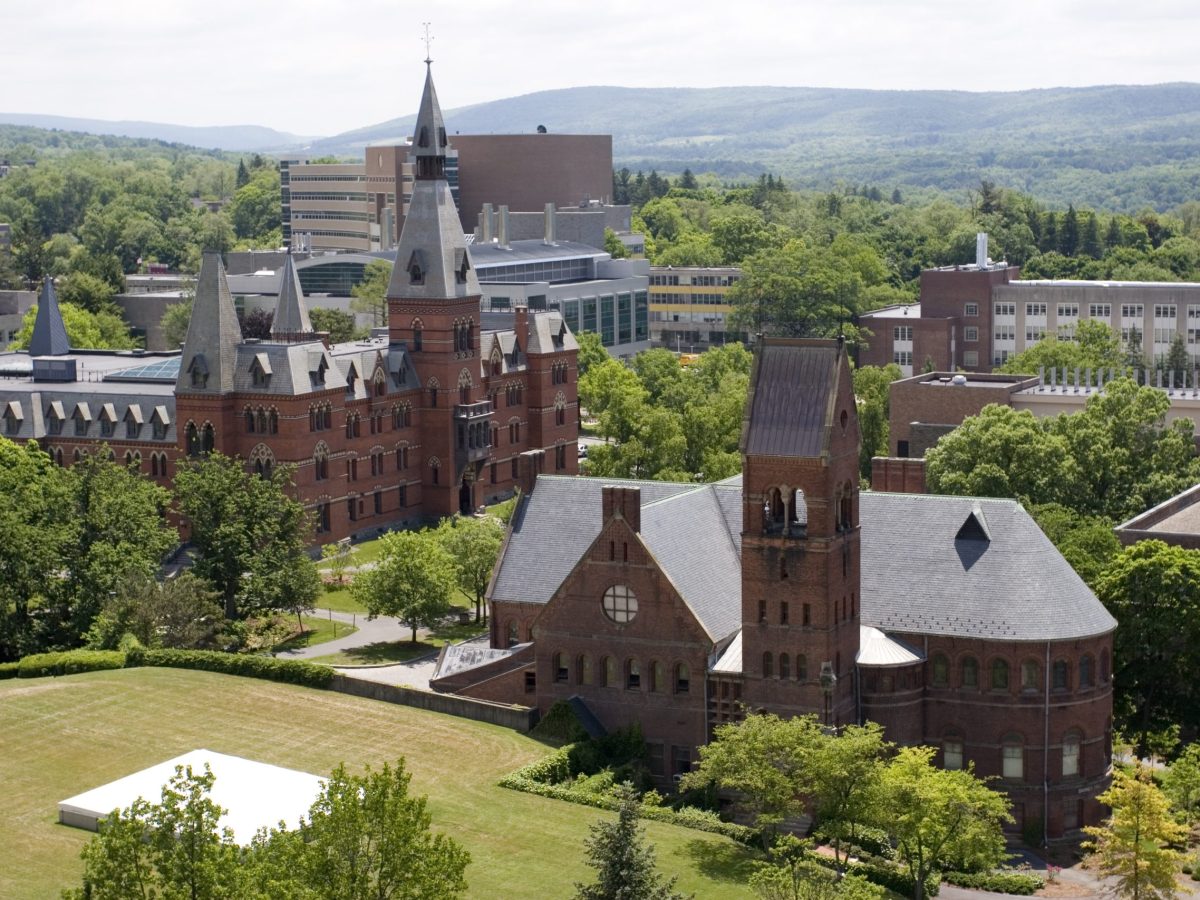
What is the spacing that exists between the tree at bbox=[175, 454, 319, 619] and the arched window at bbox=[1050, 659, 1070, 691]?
3751cm

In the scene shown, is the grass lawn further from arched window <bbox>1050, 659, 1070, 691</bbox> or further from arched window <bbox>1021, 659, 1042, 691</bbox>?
arched window <bbox>1050, 659, 1070, 691</bbox>

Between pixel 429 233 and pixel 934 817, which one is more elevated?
pixel 429 233

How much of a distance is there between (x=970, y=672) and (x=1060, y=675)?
307cm

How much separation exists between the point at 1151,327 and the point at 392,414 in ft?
270

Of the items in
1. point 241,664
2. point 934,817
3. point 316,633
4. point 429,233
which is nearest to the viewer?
point 934,817

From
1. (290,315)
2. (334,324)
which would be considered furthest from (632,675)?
(334,324)

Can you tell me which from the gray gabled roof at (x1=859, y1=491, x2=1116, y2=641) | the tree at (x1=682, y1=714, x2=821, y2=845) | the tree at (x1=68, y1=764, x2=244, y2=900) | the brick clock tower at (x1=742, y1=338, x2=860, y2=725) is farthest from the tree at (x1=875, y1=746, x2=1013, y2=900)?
the tree at (x1=68, y1=764, x2=244, y2=900)

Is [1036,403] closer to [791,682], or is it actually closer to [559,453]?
[559,453]

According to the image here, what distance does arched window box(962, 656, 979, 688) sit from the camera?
72438 mm

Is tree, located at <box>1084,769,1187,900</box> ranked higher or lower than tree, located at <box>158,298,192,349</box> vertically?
lower

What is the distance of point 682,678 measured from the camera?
241 ft

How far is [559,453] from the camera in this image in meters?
136

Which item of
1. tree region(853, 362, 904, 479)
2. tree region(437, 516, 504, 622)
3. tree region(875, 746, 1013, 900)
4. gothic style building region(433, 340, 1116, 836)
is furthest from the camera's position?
tree region(853, 362, 904, 479)

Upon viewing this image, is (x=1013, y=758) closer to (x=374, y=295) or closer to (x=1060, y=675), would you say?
(x=1060, y=675)
